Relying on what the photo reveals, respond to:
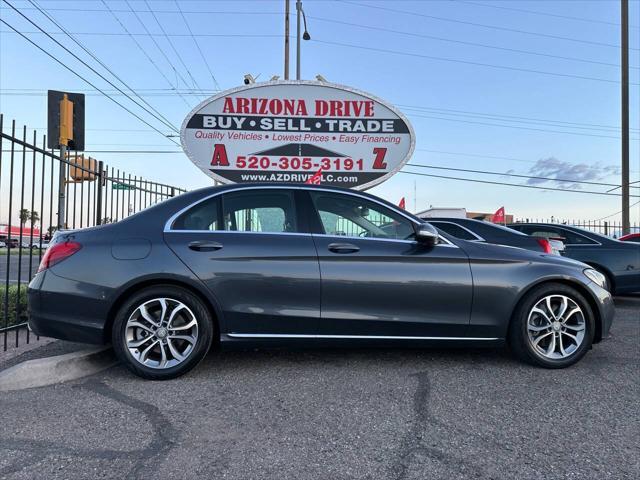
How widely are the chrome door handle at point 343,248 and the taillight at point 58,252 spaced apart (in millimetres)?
1973

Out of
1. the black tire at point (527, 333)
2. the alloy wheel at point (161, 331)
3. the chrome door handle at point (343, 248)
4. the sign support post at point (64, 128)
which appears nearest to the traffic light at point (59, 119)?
the sign support post at point (64, 128)

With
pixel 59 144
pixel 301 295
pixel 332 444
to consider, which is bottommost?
pixel 332 444

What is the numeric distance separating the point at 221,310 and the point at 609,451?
2.66 meters

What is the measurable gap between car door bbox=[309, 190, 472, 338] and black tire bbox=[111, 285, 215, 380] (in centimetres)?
93

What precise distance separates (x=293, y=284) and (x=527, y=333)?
200 cm

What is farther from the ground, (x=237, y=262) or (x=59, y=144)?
(x=59, y=144)

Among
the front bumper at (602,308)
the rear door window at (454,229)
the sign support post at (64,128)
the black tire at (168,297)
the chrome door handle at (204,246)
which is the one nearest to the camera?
the black tire at (168,297)

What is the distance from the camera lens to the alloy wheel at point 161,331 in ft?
11.8

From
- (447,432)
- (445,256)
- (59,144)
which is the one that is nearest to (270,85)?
(59,144)

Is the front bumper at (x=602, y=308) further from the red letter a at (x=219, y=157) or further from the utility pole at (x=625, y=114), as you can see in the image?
the utility pole at (x=625, y=114)

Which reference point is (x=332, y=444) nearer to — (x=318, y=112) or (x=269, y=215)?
(x=269, y=215)

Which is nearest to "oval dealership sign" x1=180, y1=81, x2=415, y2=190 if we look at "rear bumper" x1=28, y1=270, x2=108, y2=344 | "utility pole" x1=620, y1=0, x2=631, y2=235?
"rear bumper" x1=28, y1=270, x2=108, y2=344

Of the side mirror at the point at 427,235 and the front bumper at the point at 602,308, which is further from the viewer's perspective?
the front bumper at the point at 602,308

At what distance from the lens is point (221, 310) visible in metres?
3.66
